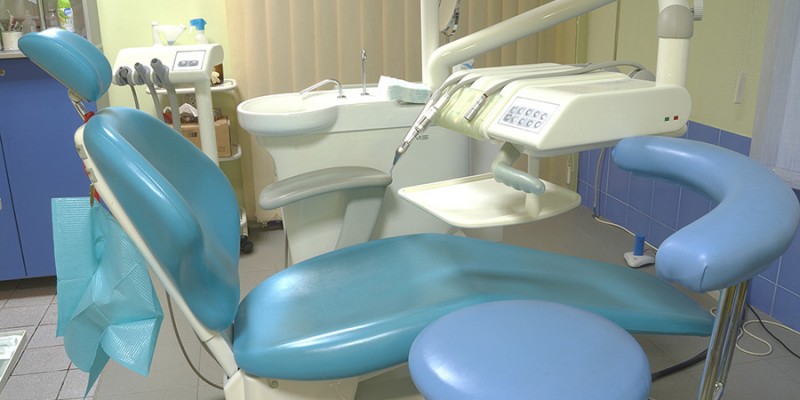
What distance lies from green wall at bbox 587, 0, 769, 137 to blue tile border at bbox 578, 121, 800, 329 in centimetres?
6

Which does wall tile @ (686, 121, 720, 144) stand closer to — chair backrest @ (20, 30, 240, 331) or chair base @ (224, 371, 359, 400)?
chair base @ (224, 371, 359, 400)

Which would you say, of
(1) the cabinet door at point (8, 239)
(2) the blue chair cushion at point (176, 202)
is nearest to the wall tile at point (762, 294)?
(2) the blue chair cushion at point (176, 202)

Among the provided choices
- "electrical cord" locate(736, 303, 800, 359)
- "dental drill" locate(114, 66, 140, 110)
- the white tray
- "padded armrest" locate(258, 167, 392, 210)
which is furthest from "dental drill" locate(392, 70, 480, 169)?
"electrical cord" locate(736, 303, 800, 359)

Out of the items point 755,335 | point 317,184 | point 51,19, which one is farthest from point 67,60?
point 755,335

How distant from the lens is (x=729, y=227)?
780 millimetres

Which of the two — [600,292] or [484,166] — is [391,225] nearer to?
[484,166]

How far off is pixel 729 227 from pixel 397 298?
Result: 30.1 inches

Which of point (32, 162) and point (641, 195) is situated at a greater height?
point (32, 162)

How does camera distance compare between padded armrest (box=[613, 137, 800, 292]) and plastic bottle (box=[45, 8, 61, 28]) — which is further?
plastic bottle (box=[45, 8, 61, 28])

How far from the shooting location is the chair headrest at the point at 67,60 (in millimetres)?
1169

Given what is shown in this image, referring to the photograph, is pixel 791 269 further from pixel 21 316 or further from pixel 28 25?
pixel 28 25

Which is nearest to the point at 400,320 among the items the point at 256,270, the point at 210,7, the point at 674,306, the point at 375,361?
the point at 375,361

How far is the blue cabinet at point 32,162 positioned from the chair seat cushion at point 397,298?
1.48 metres

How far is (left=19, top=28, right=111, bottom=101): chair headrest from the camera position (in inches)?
46.0
